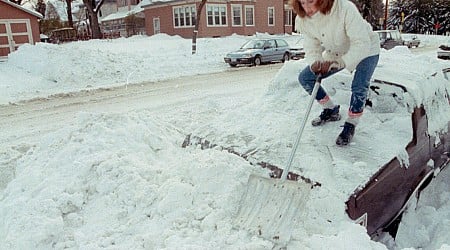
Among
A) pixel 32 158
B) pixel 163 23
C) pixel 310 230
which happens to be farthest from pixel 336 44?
pixel 163 23

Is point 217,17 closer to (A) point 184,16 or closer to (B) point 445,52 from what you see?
(A) point 184,16

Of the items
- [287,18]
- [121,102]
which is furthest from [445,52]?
[287,18]

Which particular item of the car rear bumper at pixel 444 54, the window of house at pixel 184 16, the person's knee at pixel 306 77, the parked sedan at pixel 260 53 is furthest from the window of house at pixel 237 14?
the person's knee at pixel 306 77

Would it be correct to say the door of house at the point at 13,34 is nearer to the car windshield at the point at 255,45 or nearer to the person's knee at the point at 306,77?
the car windshield at the point at 255,45

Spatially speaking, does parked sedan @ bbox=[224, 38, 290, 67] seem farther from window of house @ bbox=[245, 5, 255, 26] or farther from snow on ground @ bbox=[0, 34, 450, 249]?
window of house @ bbox=[245, 5, 255, 26]

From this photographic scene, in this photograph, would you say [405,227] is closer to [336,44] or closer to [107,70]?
[336,44]

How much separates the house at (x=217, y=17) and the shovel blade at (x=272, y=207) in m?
29.5

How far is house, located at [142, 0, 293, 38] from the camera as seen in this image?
106ft

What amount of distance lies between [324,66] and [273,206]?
1510 mm

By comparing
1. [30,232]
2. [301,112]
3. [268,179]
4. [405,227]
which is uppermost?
[301,112]

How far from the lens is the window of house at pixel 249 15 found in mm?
34281

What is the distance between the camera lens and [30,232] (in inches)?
115

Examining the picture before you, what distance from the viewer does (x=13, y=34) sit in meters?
19.3

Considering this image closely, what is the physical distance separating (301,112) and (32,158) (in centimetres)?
290
